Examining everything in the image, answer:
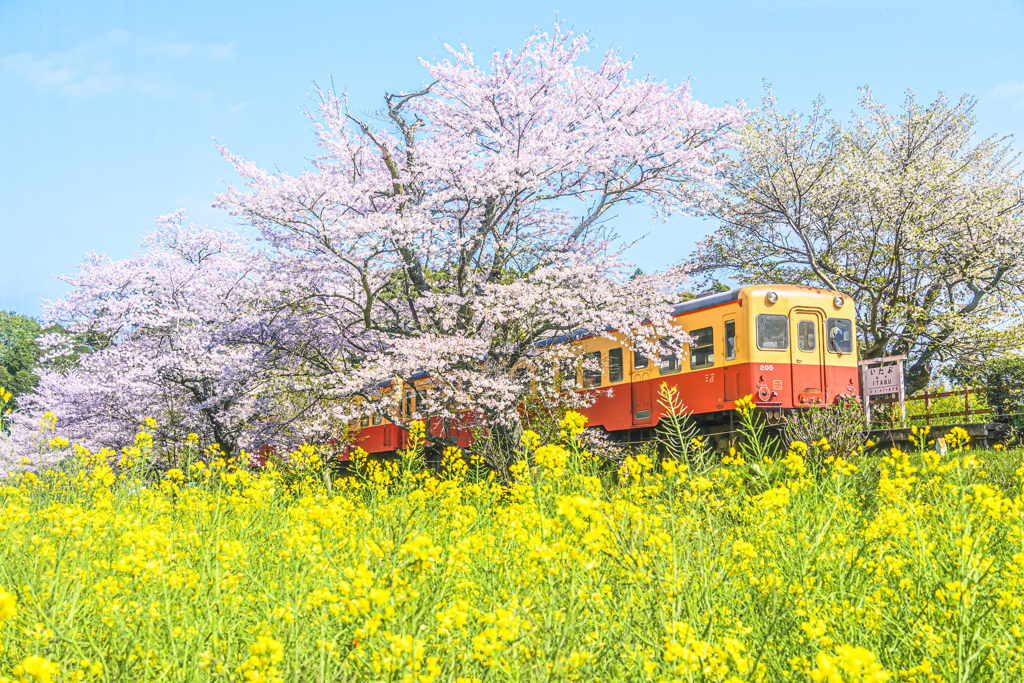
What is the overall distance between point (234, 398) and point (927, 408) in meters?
13.4

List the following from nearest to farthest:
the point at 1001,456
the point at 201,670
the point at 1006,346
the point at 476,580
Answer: the point at 201,670 → the point at 476,580 → the point at 1001,456 → the point at 1006,346

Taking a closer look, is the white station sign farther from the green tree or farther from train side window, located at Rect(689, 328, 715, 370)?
the green tree

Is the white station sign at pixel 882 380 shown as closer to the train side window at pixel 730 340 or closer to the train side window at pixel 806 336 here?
the train side window at pixel 806 336

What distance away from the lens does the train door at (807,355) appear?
11484 mm

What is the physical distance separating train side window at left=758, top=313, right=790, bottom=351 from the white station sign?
243cm

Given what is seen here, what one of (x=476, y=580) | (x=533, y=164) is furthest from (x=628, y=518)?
(x=533, y=164)

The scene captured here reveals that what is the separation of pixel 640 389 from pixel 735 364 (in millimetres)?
1652

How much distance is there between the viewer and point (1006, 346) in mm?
16609

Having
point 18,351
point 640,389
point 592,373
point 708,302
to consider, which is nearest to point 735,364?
point 708,302

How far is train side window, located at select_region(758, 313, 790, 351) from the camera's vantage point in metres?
11.1

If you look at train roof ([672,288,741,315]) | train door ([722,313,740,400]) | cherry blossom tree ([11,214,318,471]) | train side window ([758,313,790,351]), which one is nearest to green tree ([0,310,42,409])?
cherry blossom tree ([11,214,318,471])

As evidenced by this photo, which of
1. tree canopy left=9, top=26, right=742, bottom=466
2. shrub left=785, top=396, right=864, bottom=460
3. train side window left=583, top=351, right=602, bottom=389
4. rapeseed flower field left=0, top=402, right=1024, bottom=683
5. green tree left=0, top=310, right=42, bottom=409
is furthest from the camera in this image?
green tree left=0, top=310, right=42, bottom=409

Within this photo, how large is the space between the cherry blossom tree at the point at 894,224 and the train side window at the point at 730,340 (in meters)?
8.33

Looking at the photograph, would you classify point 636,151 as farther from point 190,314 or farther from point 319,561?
point 319,561
